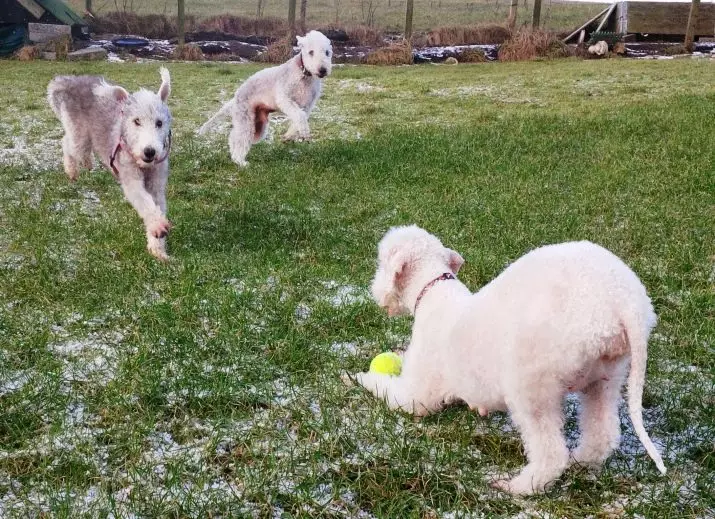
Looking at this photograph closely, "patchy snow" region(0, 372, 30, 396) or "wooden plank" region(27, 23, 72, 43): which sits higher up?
"wooden plank" region(27, 23, 72, 43)

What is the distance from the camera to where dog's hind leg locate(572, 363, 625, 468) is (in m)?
2.77

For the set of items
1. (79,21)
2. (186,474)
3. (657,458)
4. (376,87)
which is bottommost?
(186,474)

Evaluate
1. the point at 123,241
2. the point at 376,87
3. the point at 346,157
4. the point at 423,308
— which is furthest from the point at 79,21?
the point at 423,308

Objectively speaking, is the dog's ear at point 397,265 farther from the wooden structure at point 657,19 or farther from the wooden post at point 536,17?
the wooden structure at point 657,19

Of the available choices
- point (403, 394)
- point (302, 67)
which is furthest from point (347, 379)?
point (302, 67)

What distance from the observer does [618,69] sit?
19.4 meters

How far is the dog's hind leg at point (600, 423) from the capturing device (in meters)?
2.77

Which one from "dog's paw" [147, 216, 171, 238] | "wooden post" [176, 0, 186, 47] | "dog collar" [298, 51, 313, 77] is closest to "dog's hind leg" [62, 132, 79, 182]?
"dog's paw" [147, 216, 171, 238]

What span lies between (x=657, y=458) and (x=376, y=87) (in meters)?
16.6

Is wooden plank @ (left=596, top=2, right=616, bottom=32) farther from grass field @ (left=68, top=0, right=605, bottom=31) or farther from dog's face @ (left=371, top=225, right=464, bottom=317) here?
dog's face @ (left=371, top=225, right=464, bottom=317)

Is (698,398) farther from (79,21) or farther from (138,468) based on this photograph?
(79,21)

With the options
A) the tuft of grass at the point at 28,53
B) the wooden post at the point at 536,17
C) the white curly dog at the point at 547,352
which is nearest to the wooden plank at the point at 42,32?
the tuft of grass at the point at 28,53

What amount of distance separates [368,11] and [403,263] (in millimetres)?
27774

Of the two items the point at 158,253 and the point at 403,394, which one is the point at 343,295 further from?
the point at 158,253
